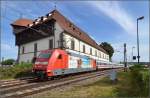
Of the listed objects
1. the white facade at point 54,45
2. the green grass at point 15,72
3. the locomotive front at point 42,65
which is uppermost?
the white facade at point 54,45

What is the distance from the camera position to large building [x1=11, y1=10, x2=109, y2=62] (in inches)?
1922

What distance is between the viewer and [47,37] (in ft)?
169

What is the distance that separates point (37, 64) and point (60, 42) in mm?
24022

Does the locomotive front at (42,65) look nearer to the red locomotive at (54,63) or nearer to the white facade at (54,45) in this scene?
the red locomotive at (54,63)

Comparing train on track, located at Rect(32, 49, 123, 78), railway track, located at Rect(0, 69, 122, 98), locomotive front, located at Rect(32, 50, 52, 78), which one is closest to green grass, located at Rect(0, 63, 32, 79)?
train on track, located at Rect(32, 49, 123, 78)

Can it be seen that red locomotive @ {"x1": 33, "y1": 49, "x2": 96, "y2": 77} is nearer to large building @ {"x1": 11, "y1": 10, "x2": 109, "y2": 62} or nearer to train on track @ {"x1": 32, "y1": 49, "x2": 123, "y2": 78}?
train on track @ {"x1": 32, "y1": 49, "x2": 123, "y2": 78}

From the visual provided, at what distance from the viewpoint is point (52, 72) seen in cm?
2322

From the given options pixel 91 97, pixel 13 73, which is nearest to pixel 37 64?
pixel 13 73

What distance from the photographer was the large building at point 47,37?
48806mm

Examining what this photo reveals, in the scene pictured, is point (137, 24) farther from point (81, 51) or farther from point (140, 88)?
point (81, 51)

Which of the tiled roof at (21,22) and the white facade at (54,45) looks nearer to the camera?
the white facade at (54,45)

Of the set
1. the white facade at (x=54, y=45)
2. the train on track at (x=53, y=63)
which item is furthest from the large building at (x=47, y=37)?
the train on track at (x=53, y=63)

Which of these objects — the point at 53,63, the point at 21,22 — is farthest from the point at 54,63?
the point at 21,22

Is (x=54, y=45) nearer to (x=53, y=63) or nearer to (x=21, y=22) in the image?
(x=21, y=22)
